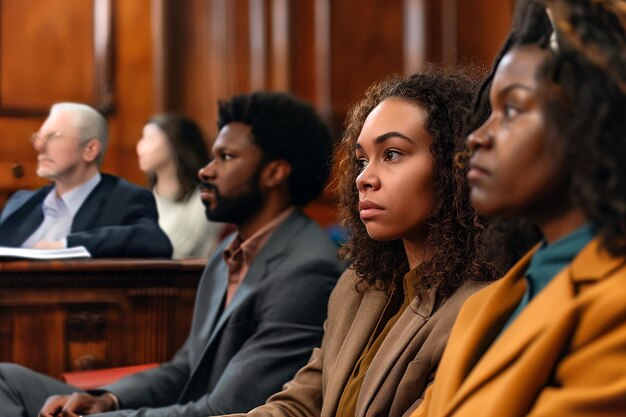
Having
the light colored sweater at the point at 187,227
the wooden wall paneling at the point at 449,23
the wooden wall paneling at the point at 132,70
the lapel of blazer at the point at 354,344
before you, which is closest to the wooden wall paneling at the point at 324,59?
the wooden wall paneling at the point at 449,23

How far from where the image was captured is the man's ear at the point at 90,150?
145 inches

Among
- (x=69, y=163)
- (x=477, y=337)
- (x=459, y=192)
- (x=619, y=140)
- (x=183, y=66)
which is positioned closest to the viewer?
(x=619, y=140)

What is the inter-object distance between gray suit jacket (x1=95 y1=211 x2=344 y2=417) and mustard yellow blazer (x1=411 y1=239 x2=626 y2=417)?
1.41 meters

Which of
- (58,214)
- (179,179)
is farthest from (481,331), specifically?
(179,179)

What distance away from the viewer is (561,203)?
136cm

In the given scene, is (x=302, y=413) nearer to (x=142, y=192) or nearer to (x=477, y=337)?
(x=477, y=337)

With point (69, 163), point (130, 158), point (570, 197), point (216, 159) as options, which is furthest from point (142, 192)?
point (570, 197)

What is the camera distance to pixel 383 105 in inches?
86.4

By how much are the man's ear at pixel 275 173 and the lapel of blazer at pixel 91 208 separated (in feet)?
2.29

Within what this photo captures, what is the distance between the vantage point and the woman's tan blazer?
1936 mm

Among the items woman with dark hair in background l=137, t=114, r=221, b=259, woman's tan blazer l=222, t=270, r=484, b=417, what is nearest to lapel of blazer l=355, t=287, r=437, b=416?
woman's tan blazer l=222, t=270, r=484, b=417

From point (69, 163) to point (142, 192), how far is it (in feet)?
0.96

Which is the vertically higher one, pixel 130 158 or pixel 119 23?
pixel 119 23

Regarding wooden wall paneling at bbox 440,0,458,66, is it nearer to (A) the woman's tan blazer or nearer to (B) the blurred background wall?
(B) the blurred background wall
